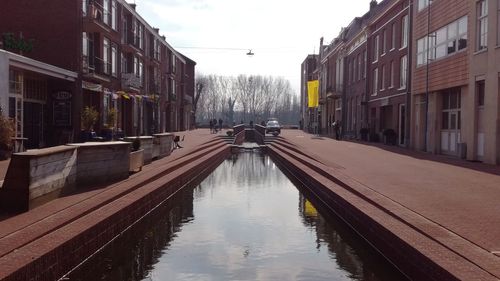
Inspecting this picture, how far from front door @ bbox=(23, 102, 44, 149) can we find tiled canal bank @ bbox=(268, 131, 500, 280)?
1310 cm

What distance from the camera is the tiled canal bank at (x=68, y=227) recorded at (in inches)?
222

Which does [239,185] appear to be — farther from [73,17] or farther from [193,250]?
[73,17]

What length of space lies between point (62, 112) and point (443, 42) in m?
17.8

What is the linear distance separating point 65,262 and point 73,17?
21927 millimetres

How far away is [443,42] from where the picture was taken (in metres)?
23.5

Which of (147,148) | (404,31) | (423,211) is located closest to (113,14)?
(147,148)

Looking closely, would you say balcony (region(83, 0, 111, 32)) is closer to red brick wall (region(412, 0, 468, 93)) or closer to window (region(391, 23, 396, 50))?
red brick wall (region(412, 0, 468, 93))

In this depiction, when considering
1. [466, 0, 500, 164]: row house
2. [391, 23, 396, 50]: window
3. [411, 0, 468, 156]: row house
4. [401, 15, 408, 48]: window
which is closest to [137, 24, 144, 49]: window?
[391, 23, 396, 50]: window

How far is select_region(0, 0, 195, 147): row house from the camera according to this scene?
2564 centimetres

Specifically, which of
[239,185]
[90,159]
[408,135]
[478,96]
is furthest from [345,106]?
[90,159]

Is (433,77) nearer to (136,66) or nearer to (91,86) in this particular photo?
(91,86)

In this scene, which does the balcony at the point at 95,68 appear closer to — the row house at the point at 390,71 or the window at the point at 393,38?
the row house at the point at 390,71

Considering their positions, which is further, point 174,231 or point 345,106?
point 345,106

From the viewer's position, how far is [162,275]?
6.73m
